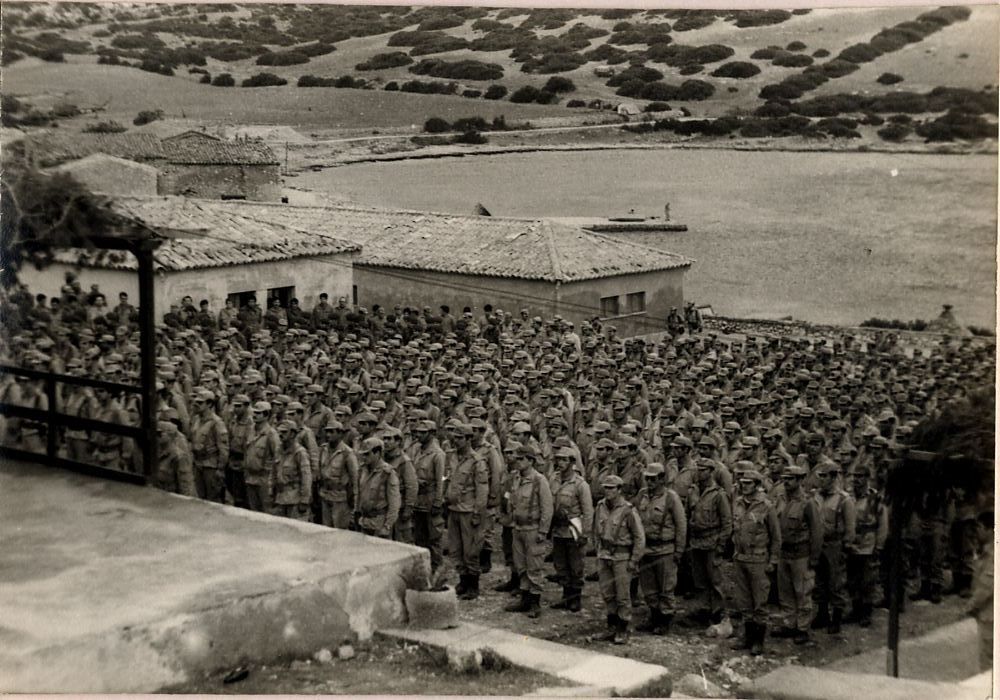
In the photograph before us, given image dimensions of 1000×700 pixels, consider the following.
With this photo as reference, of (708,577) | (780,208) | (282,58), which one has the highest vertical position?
(282,58)

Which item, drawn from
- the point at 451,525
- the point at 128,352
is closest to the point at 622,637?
the point at 451,525

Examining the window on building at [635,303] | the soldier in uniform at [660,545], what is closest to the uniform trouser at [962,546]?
the soldier in uniform at [660,545]

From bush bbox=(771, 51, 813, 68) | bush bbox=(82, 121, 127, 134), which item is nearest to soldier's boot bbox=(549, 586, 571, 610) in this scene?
bush bbox=(771, 51, 813, 68)

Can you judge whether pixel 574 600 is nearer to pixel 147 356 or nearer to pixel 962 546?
pixel 962 546

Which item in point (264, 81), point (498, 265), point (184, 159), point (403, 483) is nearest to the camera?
point (403, 483)

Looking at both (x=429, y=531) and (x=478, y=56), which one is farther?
(x=478, y=56)

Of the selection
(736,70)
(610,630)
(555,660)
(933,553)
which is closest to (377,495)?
(610,630)
